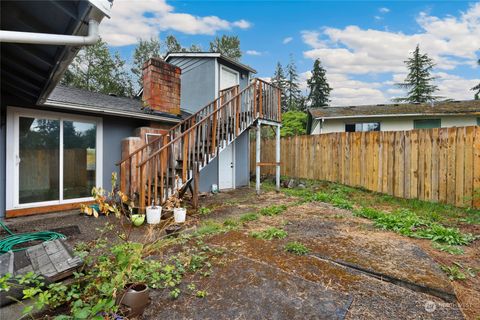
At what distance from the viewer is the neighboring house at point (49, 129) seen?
2.66m

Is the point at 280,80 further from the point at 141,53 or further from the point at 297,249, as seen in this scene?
the point at 297,249

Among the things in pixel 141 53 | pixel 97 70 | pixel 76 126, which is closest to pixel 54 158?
pixel 76 126

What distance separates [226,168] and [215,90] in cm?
276

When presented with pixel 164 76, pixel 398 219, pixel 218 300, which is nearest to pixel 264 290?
pixel 218 300

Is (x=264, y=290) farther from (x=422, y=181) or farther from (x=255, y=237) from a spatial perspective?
(x=422, y=181)

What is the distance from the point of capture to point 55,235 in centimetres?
363

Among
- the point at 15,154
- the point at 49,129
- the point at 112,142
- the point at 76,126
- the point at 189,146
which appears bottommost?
the point at 15,154

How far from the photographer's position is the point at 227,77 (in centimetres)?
898

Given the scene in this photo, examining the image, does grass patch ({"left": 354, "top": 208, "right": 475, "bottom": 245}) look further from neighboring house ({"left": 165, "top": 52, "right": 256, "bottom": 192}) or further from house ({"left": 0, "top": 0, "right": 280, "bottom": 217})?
neighboring house ({"left": 165, "top": 52, "right": 256, "bottom": 192})

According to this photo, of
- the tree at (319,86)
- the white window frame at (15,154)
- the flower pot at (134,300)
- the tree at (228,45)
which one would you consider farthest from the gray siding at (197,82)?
the tree at (319,86)

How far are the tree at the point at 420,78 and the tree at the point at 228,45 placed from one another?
19483 millimetres

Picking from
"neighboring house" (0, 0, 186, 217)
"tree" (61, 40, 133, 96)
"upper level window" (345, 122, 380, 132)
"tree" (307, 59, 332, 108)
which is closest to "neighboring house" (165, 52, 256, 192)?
"neighboring house" (0, 0, 186, 217)

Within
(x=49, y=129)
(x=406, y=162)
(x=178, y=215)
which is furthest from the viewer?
(x=406, y=162)

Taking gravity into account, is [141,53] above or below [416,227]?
above
